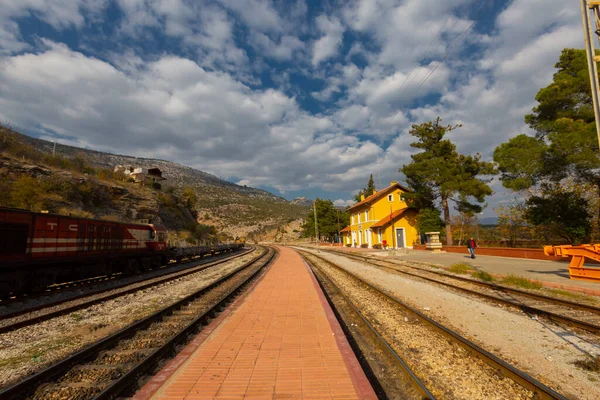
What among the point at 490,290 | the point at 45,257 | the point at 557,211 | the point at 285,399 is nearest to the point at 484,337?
the point at 285,399

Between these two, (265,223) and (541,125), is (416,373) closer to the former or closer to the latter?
(541,125)

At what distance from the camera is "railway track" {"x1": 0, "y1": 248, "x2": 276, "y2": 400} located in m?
3.90

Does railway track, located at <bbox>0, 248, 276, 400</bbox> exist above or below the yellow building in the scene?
below

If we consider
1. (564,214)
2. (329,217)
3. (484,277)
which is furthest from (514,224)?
(329,217)

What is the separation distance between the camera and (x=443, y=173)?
31.0 meters

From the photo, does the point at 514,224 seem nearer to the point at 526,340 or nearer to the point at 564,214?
the point at 564,214

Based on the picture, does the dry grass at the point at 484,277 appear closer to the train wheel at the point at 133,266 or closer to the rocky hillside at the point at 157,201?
the train wheel at the point at 133,266

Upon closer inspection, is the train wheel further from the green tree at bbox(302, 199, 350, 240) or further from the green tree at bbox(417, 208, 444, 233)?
the green tree at bbox(302, 199, 350, 240)

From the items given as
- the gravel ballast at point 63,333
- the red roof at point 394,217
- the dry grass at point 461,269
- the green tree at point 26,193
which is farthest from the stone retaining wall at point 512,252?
the green tree at point 26,193

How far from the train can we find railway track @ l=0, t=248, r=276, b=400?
701cm

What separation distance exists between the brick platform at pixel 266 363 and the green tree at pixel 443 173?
1116 inches

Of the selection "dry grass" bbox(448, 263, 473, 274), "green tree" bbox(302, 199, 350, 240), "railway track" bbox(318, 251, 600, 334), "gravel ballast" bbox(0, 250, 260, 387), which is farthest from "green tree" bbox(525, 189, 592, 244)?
"green tree" bbox(302, 199, 350, 240)

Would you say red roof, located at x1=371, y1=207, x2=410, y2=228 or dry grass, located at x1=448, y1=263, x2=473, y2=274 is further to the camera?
red roof, located at x1=371, y1=207, x2=410, y2=228

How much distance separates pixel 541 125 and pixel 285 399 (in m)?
23.3
